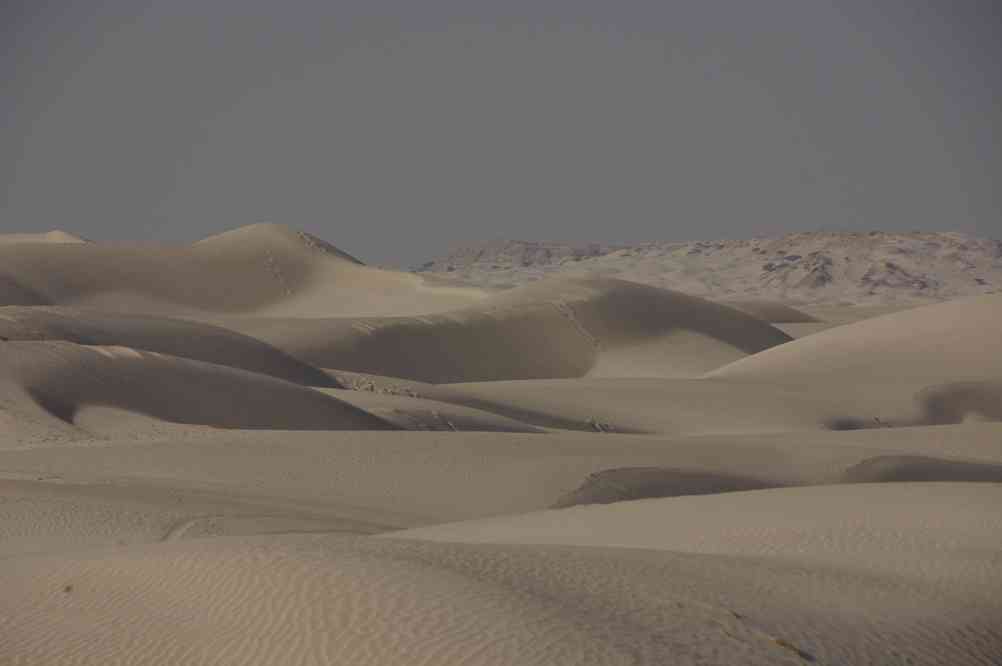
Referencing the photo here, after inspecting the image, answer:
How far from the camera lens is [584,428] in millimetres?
22266

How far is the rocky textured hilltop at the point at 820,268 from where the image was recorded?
269ft

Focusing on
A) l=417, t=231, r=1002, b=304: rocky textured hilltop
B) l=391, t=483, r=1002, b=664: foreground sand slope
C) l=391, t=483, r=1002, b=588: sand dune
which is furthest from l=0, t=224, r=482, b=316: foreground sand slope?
l=417, t=231, r=1002, b=304: rocky textured hilltop

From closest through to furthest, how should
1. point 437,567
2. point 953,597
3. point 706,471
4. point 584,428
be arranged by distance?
point 437,567, point 953,597, point 706,471, point 584,428

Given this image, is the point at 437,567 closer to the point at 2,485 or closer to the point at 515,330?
the point at 2,485

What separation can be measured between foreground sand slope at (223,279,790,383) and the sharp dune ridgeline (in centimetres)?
16

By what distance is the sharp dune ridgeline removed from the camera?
6.02m

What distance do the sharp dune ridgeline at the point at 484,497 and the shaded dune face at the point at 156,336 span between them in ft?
0.25

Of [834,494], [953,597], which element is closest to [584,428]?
[834,494]

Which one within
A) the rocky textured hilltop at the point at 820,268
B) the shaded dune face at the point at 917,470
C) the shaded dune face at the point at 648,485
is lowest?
the shaded dune face at the point at 648,485

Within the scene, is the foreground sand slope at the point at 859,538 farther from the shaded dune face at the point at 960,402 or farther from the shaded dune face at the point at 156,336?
the shaded dune face at the point at 960,402

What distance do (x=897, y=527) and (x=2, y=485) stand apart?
661cm

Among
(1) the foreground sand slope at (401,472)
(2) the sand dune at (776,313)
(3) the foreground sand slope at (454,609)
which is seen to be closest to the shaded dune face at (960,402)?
(1) the foreground sand slope at (401,472)

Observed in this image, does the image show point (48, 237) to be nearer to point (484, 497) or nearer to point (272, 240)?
point (272, 240)

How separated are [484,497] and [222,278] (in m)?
33.5
